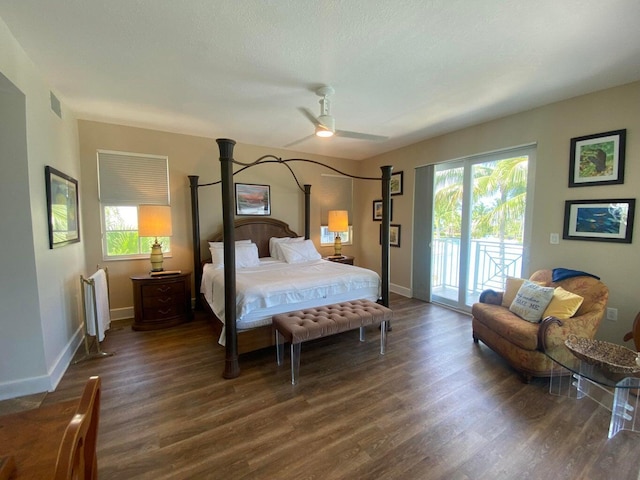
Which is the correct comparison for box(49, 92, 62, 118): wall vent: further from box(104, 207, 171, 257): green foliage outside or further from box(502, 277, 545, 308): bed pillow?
box(502, 277, 545, 308): bed pillow

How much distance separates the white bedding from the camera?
272 cm

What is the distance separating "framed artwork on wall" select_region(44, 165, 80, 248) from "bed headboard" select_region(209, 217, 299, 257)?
172cm

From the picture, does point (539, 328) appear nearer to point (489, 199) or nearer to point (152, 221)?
point (489, 199)

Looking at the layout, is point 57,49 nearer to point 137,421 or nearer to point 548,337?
point 137,421

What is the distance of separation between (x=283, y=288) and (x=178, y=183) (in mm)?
2661

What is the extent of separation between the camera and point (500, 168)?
3.77 m

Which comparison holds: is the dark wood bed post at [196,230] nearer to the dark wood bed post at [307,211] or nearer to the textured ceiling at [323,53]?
the textured ceiling at [323,53]

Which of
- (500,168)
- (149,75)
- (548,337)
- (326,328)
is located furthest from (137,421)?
(500,168)

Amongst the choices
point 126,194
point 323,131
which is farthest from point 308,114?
point 126,194

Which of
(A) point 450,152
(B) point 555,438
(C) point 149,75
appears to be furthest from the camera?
(A) point 450,152

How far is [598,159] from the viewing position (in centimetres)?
285

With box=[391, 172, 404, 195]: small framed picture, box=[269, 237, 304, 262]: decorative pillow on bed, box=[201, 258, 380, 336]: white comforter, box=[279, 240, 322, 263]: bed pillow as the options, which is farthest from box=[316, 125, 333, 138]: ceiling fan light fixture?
box=[391, 172, 404, 195]: small framed picture

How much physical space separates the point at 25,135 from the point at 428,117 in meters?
4.03

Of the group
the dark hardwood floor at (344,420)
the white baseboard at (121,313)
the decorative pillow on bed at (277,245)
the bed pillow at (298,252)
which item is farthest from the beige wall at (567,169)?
the white baseboard at (121,313)
